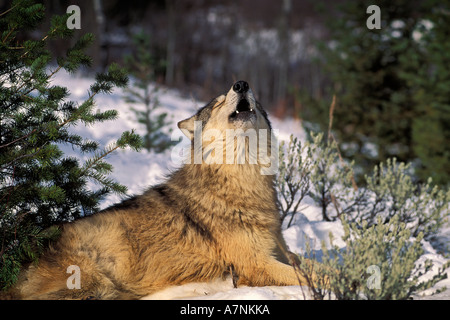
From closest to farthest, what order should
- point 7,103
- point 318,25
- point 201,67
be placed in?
point 7,103, point 201,67, point 318,25

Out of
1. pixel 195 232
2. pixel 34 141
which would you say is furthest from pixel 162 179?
pixel 34 141

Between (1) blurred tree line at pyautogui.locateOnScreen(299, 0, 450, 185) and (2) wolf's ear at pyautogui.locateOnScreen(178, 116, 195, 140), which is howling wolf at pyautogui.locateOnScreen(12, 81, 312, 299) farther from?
(1) blurred tree line at pyautogui.locateOnScreen(299, 0, 450, 185)

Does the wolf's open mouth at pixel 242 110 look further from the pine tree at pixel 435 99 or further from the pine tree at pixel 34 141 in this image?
the pine tree at pixel 435 99

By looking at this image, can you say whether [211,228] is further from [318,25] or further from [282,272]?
A: [318,25]

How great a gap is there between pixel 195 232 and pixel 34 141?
4.83ft

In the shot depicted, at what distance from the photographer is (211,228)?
3260mm

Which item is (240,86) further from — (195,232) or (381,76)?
(381,76)

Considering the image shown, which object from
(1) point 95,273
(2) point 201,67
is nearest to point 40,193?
(1) point 95,273

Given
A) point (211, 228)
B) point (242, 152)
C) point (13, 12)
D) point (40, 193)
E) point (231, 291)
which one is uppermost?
point (13, 12)

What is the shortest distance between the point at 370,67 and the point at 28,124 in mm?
7477

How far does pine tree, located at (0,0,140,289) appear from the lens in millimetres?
2943

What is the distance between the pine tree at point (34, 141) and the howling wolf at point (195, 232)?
0.24 meters

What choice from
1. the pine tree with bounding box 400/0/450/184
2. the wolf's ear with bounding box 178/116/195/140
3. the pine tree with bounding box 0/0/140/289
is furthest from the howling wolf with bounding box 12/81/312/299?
the pine tree with bounding box 400/0/450/184

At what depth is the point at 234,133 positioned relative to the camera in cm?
337
